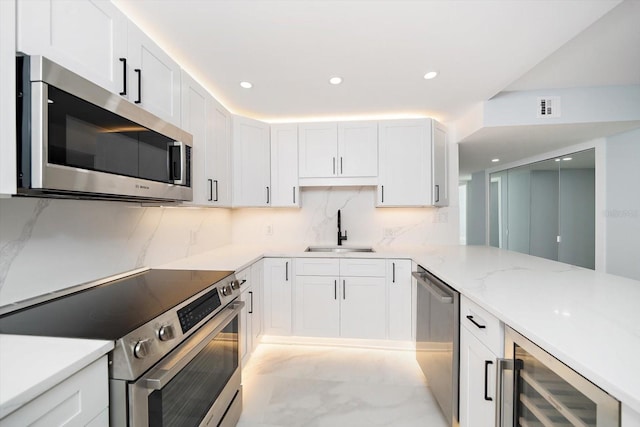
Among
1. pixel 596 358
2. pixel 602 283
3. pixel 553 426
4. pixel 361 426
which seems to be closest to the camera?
pixel 596 358

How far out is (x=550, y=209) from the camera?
3.83m

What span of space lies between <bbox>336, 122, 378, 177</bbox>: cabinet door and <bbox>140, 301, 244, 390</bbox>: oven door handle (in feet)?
6.10

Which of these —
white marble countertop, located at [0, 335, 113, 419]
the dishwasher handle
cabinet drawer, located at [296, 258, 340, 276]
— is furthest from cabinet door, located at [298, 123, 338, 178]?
white marble countertop, located at [0, 335, 113, 419]

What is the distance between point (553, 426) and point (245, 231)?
2.95 m

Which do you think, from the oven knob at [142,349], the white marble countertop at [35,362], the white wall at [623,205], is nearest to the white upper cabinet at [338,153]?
the oven knob at [142,349]

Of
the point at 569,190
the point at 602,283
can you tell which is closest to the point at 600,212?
the point at 569,190

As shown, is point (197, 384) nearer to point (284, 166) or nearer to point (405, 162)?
point (284, 166)

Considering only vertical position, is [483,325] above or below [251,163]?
below

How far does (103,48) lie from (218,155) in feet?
3.82

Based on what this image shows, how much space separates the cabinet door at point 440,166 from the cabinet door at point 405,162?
0.23 feet

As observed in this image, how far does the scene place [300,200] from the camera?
317 cm

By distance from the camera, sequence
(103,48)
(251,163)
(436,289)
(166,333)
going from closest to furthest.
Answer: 1. (166,333)
2. (103,48)
3. (436,289)
4. (251,163)

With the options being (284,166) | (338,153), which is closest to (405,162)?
(338,153)

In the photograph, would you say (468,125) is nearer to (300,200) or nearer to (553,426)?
(300,200)
